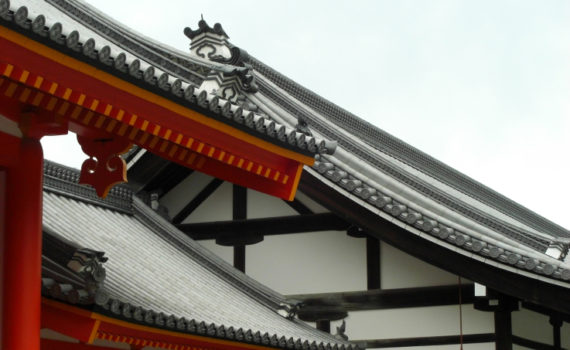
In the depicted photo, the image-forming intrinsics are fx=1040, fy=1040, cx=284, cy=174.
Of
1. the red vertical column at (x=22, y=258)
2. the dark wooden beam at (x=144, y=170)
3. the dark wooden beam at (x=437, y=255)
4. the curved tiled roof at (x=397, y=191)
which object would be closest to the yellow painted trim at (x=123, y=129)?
the red vertical column at (x=22, y=258)

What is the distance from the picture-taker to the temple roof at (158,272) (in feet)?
27.1

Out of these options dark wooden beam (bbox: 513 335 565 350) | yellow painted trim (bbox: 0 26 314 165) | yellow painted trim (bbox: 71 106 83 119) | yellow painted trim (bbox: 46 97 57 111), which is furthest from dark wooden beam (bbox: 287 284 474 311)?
yellow painted trim (bbox: 46 97 57 111)

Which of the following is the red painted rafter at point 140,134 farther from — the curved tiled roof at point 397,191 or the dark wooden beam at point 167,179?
the dark wooden beam at point 167,179

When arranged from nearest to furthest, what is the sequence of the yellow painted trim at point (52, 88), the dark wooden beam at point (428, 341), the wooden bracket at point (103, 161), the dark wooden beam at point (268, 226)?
the yellow painted trim at point (52, 88)
the wooden bracket at point (103, 161)
the dark wooden beam at point (428, 341)
the dark wooden beam at point (268, 226)

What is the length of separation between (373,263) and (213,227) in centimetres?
214

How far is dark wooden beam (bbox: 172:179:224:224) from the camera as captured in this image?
12664mm

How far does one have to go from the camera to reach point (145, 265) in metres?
10.4

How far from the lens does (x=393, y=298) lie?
1130 centimetres

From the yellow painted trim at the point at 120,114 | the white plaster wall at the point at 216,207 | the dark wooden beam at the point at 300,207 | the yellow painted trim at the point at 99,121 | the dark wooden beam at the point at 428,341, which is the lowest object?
the dark wooden beam at the point at 428,341

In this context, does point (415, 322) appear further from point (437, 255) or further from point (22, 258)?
point (22, 258)

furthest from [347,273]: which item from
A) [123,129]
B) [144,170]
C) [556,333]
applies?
[123,129]

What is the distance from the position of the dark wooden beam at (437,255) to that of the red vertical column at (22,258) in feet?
16.4

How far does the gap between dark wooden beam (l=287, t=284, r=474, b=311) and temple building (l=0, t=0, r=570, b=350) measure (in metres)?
0.02

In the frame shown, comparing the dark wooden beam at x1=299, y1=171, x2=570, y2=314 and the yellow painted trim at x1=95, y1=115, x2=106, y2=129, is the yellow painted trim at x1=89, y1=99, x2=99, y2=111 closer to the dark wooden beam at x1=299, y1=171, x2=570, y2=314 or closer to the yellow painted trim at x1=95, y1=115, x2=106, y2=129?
the yellow painted trim at x1=95, y1=115, x2=106, y2=129
